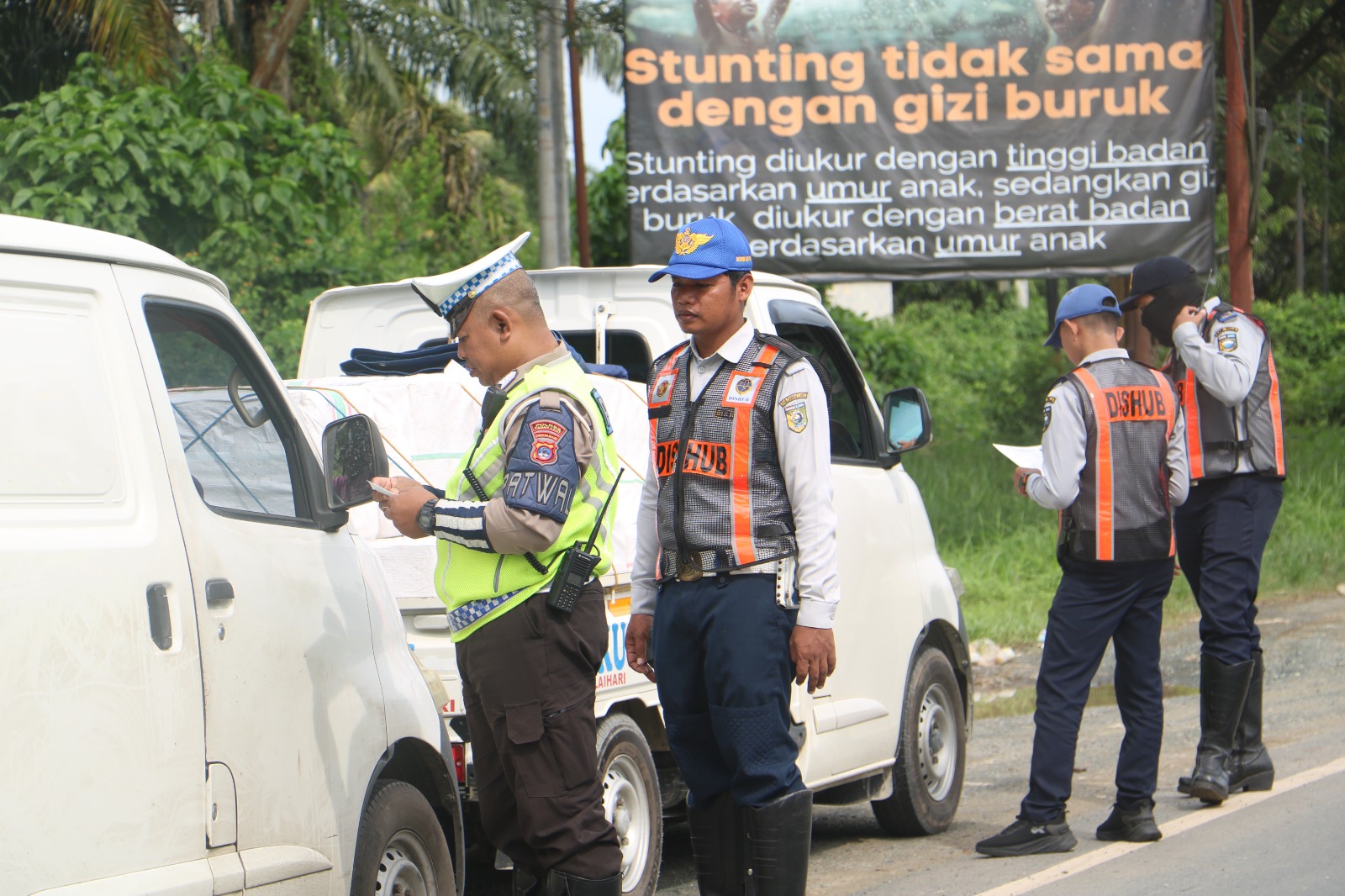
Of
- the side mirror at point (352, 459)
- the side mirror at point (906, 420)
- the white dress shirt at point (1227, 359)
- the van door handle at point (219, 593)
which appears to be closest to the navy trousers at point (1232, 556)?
the white dress shirt at point (1227, 359)

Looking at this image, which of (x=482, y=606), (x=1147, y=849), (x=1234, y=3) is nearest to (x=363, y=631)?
(x=482, y=606)

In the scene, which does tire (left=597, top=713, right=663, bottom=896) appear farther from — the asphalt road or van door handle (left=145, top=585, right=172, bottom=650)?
van door handle (left=145, top=585, right=172, bottom=650)

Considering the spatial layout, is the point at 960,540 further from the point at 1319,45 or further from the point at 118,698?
the point at 118,698

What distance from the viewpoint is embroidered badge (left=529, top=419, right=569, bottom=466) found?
12.4ft

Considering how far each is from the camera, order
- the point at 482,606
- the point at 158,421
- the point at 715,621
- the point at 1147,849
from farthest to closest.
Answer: the point at 1147,849, the point at 715,621, the point at 482,606, the point at 158,421

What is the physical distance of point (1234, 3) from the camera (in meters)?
12.5

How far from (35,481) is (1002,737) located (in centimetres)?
639

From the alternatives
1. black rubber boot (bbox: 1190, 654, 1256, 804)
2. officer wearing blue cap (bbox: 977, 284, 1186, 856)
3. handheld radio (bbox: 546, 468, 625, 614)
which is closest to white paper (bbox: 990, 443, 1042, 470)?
officer wearing blue cap (bbox: 977, 284, 1186, 856)

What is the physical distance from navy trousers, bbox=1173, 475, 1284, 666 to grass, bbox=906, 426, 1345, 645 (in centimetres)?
451

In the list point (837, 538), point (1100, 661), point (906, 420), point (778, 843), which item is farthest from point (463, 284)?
point (1100, 661)

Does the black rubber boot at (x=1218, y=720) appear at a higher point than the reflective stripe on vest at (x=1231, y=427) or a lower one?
lower

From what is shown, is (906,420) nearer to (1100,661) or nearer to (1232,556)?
(1100,661)

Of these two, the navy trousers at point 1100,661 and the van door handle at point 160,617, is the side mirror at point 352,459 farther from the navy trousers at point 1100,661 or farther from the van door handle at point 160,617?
the navy trousers at point 1100,661

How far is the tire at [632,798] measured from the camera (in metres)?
4.90
